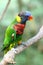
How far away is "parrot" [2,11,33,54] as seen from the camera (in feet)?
5.32

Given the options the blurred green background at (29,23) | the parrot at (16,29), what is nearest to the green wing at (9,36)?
the parrot at (16,29)

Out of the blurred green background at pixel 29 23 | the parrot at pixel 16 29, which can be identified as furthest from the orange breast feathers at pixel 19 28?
the blurred green background at pixel 29 23

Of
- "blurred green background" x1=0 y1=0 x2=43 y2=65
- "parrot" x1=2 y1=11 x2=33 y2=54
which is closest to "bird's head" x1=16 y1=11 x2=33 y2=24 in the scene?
"parrot" x1=2 y1=11 x2=33 y2=54

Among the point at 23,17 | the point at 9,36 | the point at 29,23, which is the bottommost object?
the point at 9,36

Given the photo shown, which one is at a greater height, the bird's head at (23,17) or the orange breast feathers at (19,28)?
the bird's head at (23,17)

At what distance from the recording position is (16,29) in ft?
5.34

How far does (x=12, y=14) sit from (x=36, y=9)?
27 centimetres

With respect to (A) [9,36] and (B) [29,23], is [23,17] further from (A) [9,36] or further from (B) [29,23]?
(B) [29,23]

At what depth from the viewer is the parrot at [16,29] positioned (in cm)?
162

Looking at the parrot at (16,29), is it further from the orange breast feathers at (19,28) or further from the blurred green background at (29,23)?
the blurred green background at (29,23)

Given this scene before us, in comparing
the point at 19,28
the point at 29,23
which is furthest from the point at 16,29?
the point at 29,23

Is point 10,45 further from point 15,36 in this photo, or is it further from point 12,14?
point 12,14

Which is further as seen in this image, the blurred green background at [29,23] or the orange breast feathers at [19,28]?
the blurred green background at [29,23]

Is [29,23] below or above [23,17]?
above
